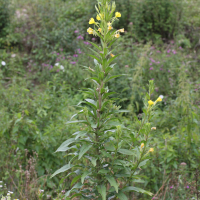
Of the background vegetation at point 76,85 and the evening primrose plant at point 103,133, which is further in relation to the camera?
the background vegetation at point 76,85

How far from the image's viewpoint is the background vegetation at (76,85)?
2.93 meters

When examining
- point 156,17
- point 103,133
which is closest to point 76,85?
point 103,133

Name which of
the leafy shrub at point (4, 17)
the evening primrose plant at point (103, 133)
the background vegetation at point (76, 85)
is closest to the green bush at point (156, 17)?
the background vegetation at point (76, 85)

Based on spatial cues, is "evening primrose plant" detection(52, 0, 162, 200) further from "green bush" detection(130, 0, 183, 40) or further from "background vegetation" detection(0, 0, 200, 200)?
"green bush" detection(130, 0, 183, 40)

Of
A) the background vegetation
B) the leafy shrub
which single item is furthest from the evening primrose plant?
the leafy shrub

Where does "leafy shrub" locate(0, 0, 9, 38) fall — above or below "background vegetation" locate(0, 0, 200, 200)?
above

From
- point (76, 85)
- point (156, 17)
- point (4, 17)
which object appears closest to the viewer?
point (76, 85)

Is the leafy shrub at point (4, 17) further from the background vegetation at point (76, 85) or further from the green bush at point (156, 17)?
the green bush at point (156, 17)

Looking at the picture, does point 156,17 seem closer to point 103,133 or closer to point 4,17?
point 4,17

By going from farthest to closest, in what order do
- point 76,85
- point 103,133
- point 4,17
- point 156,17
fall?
point 156,17, point 4,17, point 76,85, point 103,133

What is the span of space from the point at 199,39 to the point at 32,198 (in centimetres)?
593

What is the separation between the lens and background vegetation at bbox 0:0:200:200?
2.93m

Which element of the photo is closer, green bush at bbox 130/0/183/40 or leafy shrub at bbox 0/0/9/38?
→ leafy shrub at bbox 0/0/9/38

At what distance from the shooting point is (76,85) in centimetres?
523
